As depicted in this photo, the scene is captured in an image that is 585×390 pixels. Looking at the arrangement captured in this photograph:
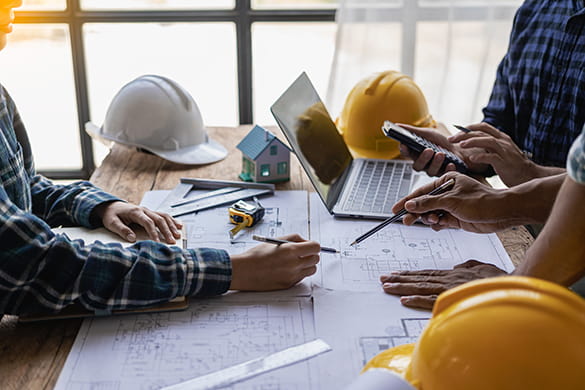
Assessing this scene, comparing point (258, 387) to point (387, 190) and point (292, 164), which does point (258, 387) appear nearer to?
point (387, 190)

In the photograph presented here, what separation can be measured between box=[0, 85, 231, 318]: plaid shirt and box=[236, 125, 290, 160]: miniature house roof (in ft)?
1.63

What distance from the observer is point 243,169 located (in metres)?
1.55

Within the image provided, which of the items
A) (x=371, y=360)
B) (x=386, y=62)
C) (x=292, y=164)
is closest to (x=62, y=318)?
(x=371, y=360)

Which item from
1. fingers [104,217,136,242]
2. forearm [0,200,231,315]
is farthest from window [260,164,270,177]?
forearm [0,200,231,315]

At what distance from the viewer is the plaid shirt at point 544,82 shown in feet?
5.09

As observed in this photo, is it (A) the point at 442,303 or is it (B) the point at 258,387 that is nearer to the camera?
(A) the point at 442,303

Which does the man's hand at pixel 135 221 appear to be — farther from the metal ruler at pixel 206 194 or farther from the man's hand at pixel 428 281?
the man's hand at pixel 428 281

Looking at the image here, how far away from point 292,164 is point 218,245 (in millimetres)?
535

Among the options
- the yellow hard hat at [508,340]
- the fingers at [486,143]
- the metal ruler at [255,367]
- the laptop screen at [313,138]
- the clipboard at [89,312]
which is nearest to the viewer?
the yellow hard hat at [508,340]

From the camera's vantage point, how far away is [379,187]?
1.46m

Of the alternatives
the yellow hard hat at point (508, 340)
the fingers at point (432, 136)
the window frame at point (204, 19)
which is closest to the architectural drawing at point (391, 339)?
the yellow hard hat at point (508, 340)

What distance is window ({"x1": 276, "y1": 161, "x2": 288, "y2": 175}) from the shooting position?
4.99 feet

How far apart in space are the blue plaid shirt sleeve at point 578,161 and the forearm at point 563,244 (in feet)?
0.17

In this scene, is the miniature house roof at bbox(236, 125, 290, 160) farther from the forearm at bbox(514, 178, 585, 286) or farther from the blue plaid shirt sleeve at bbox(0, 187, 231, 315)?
the forearm at bbox(514, 178, 585, 286)
